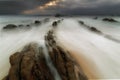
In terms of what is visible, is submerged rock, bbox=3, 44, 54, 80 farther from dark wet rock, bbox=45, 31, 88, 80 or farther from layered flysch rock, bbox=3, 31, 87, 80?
dark wet rock, bbox=45, 31, 88, 80

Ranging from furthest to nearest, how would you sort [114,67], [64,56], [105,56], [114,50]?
[114,50] → [105,56] → [114,67] → [64,56]

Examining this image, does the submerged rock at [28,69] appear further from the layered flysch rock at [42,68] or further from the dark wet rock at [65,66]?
the dark wet rock at [65,66]

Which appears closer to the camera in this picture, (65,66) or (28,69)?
(28,69)

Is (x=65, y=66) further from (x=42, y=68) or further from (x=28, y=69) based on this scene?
(x=28, y=69)

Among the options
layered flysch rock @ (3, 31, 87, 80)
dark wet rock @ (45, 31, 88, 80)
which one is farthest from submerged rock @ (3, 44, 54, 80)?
dark wet rock @ (45, 31, 88, 80)

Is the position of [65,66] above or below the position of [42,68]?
above

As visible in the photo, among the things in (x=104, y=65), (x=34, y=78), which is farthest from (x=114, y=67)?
(x=34, y=78)

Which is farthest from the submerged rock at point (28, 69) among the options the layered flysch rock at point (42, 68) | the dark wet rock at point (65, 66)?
the dark wet rock at point (65, 66)

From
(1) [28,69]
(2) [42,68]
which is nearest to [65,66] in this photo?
(2) [42,68]

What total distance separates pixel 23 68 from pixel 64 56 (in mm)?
1381

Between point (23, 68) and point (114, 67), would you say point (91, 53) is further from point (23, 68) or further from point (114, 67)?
point (23, 68)

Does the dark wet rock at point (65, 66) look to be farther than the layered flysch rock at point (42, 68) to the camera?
Yes

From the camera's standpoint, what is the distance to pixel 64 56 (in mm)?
5840

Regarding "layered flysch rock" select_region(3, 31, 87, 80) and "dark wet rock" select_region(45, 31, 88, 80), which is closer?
"layered flysch rock" select_region(3, 31, 87, 80)
